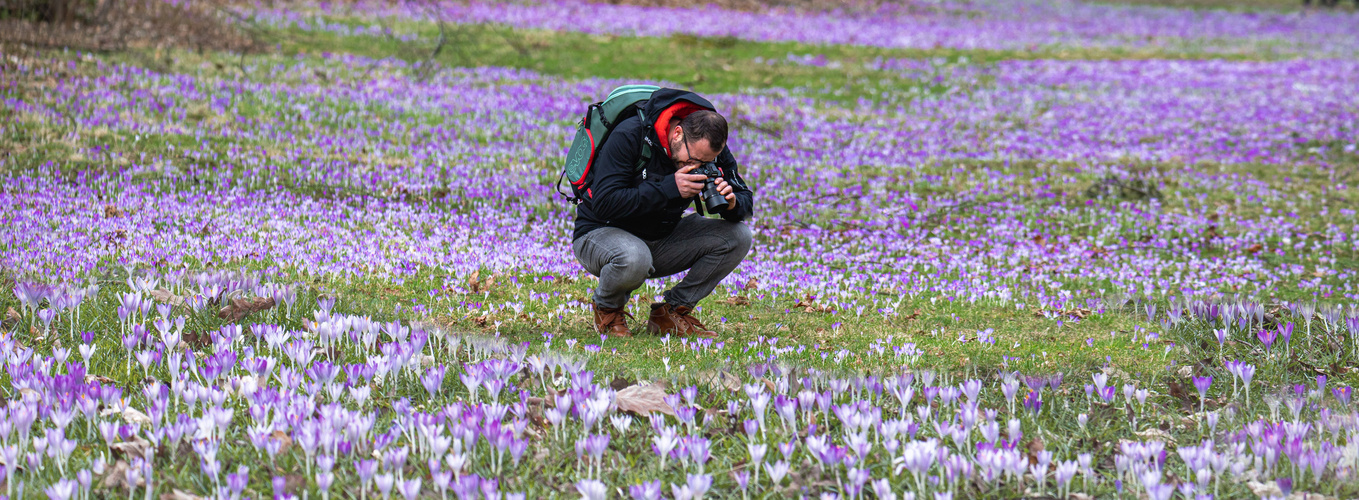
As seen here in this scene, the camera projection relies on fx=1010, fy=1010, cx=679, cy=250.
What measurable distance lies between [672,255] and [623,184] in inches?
32.5

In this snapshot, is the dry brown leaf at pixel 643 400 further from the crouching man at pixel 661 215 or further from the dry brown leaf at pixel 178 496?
the dry brown leaf at pixel 178 496

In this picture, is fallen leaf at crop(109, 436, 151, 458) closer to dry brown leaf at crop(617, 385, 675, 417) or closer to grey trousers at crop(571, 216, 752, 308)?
dry brown leaf at crop(617, 385, 675, 417)

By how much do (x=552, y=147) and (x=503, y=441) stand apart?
11.3m

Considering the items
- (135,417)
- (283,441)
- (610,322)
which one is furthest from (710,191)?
(135,417)

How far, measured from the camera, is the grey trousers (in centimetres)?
630

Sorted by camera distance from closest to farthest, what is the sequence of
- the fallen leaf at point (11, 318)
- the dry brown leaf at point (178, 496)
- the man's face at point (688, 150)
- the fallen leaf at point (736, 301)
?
the dry brown leaf at point (178, 496), the fallen leaf at point (11, 318), the man's face at point (688, 150), the fallen leaf at point (736, 301)

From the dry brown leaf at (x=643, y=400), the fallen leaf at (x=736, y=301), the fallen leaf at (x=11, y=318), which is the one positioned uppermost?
the dry brown leaf at (x=643, y=400)

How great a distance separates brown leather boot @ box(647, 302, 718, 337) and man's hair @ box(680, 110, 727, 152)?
136cm

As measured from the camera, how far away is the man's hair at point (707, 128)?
5.76 m

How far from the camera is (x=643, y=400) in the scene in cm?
455

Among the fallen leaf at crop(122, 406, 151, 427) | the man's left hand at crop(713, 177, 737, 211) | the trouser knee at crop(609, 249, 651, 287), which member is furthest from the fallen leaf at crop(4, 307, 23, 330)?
the man's left hand at crop(713, 177, 737, 211)

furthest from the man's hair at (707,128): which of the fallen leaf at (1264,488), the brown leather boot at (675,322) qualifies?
the fallen leaf at (1264,488)

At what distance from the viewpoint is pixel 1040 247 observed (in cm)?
1057

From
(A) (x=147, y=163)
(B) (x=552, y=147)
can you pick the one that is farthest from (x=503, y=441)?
(B) (x=552, y=147)
